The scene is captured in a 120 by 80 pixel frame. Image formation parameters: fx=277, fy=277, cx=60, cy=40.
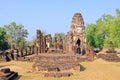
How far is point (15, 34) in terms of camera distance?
68.5 metres

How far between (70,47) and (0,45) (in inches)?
777

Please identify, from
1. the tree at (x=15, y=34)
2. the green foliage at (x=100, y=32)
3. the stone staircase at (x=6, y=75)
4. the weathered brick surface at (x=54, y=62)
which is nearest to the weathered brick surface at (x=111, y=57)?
the weathered brick surface at (x=54, y=62)

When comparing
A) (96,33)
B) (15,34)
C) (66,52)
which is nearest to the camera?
(66,52)

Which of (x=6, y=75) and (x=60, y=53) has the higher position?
(x=60, y=53)

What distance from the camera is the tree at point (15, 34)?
220 ft

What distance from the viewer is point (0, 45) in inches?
1918

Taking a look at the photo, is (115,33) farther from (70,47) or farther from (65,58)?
(65,58)

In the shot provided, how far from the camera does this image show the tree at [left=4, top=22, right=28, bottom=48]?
6694cm

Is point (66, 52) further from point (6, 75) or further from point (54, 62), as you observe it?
point (6, 75)

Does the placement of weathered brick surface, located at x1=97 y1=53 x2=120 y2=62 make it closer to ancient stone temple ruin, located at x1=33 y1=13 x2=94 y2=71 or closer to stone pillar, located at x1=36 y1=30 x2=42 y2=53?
ancient stone temple ruin, located at x1=33 y1=13 x2=94 y2=71

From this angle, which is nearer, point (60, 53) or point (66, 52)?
point (60, 53)

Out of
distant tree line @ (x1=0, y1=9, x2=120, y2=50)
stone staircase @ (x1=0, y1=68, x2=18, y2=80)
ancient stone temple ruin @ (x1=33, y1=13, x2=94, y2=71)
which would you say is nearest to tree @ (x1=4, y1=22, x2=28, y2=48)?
distant tree line @ (x1=0, y1=9, x2=120, y2=50)

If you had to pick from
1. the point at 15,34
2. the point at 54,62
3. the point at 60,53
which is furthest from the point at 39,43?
the point at 15,34

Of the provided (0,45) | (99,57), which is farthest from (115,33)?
(0,45)
